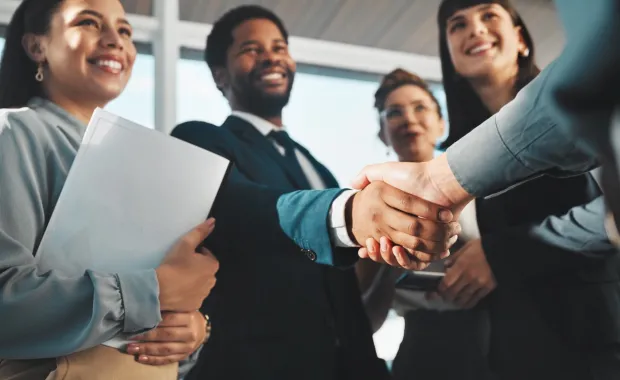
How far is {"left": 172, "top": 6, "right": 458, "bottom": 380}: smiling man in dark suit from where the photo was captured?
76cm

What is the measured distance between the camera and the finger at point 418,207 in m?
0.60

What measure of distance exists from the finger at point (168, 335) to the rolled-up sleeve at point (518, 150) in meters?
0.43

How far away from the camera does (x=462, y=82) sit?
1.09m

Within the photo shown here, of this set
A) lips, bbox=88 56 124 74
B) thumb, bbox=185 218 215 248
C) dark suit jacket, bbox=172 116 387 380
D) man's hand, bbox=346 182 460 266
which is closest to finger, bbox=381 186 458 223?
man's hand, bbox=346 182 460 266

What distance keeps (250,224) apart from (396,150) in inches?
14.0

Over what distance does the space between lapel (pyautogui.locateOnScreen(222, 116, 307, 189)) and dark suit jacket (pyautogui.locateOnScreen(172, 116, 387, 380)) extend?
4 cm

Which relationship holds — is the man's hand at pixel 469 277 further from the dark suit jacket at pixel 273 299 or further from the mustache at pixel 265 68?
the mustache at pixel 265 68

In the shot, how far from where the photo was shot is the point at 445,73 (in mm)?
1118

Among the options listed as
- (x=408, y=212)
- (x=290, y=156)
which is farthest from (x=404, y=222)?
(x=290, y=156)

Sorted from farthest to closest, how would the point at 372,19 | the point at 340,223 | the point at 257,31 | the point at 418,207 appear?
the point at 372,19
the point at 257,31
the point at 340,223
the point at 418,207

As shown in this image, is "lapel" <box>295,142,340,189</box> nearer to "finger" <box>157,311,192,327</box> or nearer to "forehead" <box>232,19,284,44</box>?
"forehead" <box>232,19,284,44</box>

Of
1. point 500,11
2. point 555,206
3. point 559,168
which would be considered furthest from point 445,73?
point 559,168

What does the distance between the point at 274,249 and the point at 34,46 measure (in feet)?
1.55

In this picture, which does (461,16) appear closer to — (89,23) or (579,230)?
(579,230)
